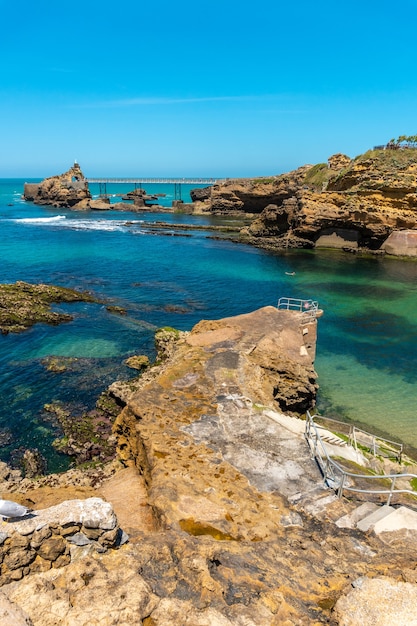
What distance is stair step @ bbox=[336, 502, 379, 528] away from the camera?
8711 mm

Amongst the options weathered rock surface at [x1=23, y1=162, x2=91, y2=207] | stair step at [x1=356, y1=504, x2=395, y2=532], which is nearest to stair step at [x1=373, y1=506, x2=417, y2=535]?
stair step at [x1=356, y1=504, x2=395, y2=532]

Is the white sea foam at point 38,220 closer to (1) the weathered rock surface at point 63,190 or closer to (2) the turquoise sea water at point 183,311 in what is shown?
(2) the turquoise sea water at point 183,311

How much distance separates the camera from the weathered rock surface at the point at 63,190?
397 feet

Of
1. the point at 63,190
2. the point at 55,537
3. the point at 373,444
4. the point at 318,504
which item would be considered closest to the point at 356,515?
the point at 318,504

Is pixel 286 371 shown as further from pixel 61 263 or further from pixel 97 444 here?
pixel 61 263

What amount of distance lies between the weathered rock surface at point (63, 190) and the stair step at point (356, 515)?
123999 millimetres

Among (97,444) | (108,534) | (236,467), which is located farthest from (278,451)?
(97,444)

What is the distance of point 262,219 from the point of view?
74.8 m

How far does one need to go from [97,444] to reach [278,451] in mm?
9018

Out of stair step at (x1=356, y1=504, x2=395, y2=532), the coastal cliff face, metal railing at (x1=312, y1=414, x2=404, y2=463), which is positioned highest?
the coastal cliff face

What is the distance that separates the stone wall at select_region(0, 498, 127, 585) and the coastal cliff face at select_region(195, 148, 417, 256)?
59787 mm

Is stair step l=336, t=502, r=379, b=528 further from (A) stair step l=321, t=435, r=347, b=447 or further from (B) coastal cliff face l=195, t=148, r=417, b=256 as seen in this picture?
(B) coastal cliff face l=195, t=148, r=417, b=256

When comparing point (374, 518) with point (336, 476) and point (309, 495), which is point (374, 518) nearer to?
point (309, 495)

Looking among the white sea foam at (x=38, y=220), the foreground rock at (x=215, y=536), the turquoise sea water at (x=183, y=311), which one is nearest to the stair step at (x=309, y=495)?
the foreground rock at (x=215, y=536)
